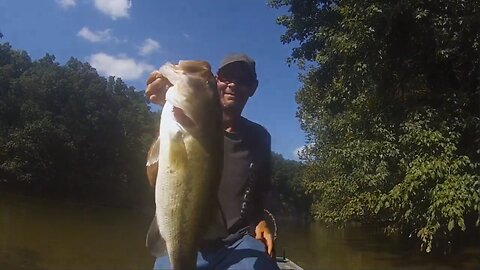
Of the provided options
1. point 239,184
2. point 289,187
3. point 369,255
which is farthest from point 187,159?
point 369,255

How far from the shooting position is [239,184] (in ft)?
6.04

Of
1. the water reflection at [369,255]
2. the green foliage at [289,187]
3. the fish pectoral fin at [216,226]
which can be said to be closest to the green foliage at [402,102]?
the green foliage at [289,187]

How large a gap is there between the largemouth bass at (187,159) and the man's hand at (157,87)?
48mm

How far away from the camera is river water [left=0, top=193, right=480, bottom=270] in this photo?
13.4 meters

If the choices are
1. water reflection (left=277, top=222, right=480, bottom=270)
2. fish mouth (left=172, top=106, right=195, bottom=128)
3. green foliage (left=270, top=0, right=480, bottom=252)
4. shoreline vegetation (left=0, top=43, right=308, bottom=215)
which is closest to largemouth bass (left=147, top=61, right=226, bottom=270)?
fish mouth (left=172, top=106, right=195, bottom=128)

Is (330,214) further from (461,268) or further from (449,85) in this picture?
(449,85)

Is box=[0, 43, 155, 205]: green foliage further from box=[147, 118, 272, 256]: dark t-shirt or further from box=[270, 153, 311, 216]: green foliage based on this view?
box=[147, 118, 272, 256]: dark t-shirt

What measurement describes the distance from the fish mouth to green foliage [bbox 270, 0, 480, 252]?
8.27 meters

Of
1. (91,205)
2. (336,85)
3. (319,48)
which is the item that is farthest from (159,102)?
(91,205)

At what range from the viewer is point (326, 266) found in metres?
16.4

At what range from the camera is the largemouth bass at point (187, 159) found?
4.61ft

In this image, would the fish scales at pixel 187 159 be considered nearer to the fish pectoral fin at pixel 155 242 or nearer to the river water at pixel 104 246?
the fish pectoral fin at pixel 155 242

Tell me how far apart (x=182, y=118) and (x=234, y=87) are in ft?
1.54

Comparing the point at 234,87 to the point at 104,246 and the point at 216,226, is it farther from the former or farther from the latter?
the point at 104,246
